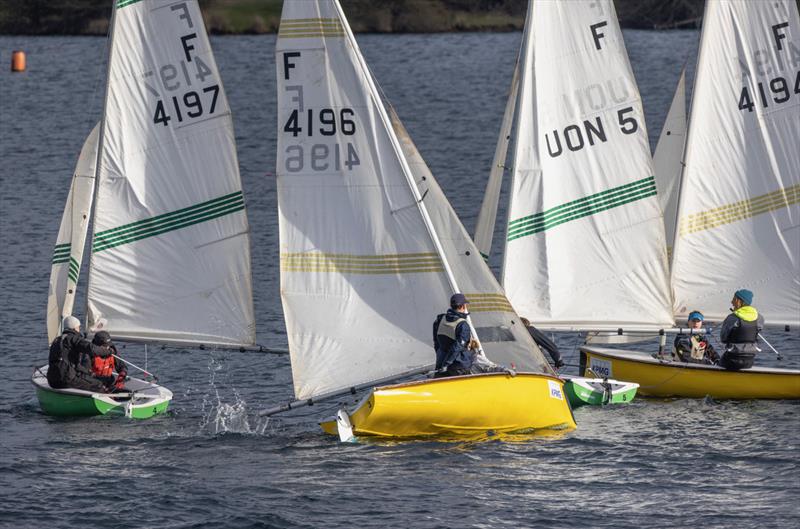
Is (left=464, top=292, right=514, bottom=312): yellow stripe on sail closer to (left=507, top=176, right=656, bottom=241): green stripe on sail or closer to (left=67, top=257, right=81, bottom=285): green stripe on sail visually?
(left=507, top=176, right=656, bottom=241): green stripe on sail

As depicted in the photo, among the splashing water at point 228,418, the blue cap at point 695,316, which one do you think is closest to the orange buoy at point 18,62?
the splashing water at point 228,418

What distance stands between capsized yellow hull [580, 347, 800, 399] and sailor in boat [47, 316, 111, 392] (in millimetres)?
10011

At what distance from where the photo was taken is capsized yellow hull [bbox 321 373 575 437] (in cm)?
2602

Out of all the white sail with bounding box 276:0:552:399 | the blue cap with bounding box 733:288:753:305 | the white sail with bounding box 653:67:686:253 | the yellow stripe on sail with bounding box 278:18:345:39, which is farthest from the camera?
the white sail with bounding box 653:67:686:253

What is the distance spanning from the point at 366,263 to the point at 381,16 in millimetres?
83700

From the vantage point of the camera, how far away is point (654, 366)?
30891 millimetres

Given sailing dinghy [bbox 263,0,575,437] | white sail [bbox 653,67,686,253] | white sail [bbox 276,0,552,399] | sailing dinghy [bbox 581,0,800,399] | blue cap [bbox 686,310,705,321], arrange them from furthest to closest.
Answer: white sail [bbox 653,67,686,253]
sailing dinghy [bbox 581,0,800,399]
blue cap [bbox 686,310,705,321]
white sail [bbox 276,0,552,399]
sailing dinghy [bbox 263,0,575,437]

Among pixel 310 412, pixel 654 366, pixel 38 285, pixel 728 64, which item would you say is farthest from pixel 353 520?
pixel 38 285

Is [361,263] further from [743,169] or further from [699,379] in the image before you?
[743,169]

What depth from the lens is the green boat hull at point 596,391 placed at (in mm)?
29797

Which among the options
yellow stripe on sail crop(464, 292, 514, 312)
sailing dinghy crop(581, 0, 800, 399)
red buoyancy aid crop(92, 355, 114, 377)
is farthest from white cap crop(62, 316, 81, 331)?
sailing dinghy crop(581, 0, 800, 399)

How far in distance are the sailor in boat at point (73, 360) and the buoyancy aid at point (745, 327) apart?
1170cm

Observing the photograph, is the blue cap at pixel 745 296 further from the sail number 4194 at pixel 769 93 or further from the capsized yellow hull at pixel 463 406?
the capsized yellow hull at pixel 463 406

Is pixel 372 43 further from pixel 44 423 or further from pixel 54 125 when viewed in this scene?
pixel 44 423
